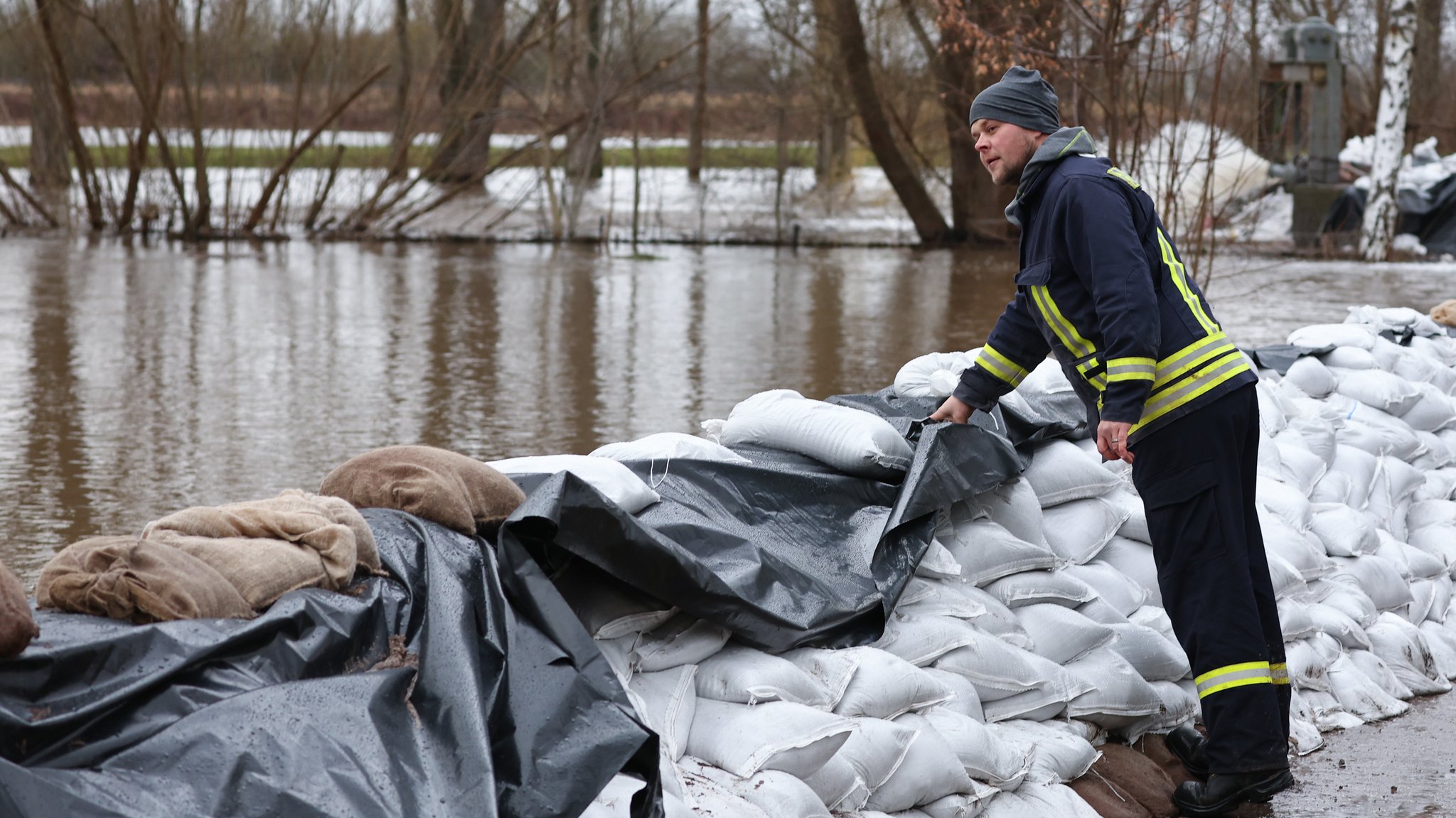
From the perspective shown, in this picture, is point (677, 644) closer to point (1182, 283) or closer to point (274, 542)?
point (274, 542)

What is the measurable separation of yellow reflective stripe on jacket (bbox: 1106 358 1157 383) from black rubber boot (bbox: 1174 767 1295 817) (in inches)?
34.0

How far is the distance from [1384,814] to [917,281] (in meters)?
10.3

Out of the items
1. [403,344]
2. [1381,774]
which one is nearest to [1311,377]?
[1381,774]

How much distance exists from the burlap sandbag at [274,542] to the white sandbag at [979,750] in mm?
1100

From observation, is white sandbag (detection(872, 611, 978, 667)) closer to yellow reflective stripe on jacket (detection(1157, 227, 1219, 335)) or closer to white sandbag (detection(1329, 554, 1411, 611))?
yellow reflective stripe on jacket (detection(1157, 227, 1219, 335))

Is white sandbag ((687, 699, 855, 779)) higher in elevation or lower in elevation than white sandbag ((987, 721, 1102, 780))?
higher

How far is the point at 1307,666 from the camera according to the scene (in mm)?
3676

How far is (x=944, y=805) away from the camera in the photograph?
2775 millimetres

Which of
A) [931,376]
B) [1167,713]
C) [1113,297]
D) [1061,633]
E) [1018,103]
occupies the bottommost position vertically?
[1167,713]

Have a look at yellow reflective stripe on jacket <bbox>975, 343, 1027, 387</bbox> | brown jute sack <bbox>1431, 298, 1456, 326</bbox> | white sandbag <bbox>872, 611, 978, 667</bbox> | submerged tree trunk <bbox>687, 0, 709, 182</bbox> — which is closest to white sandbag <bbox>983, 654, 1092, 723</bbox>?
white sandbag <bbox>872, 611, 978, 667</bbox>

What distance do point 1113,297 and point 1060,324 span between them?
9.4 inches

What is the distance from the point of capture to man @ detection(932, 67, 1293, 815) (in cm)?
282

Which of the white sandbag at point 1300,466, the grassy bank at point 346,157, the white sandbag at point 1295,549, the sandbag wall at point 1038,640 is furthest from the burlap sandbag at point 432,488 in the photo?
the grassy bank at point 346,157

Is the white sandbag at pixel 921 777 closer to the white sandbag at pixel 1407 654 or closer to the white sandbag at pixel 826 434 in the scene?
the white sandbag at pixel 826 434
